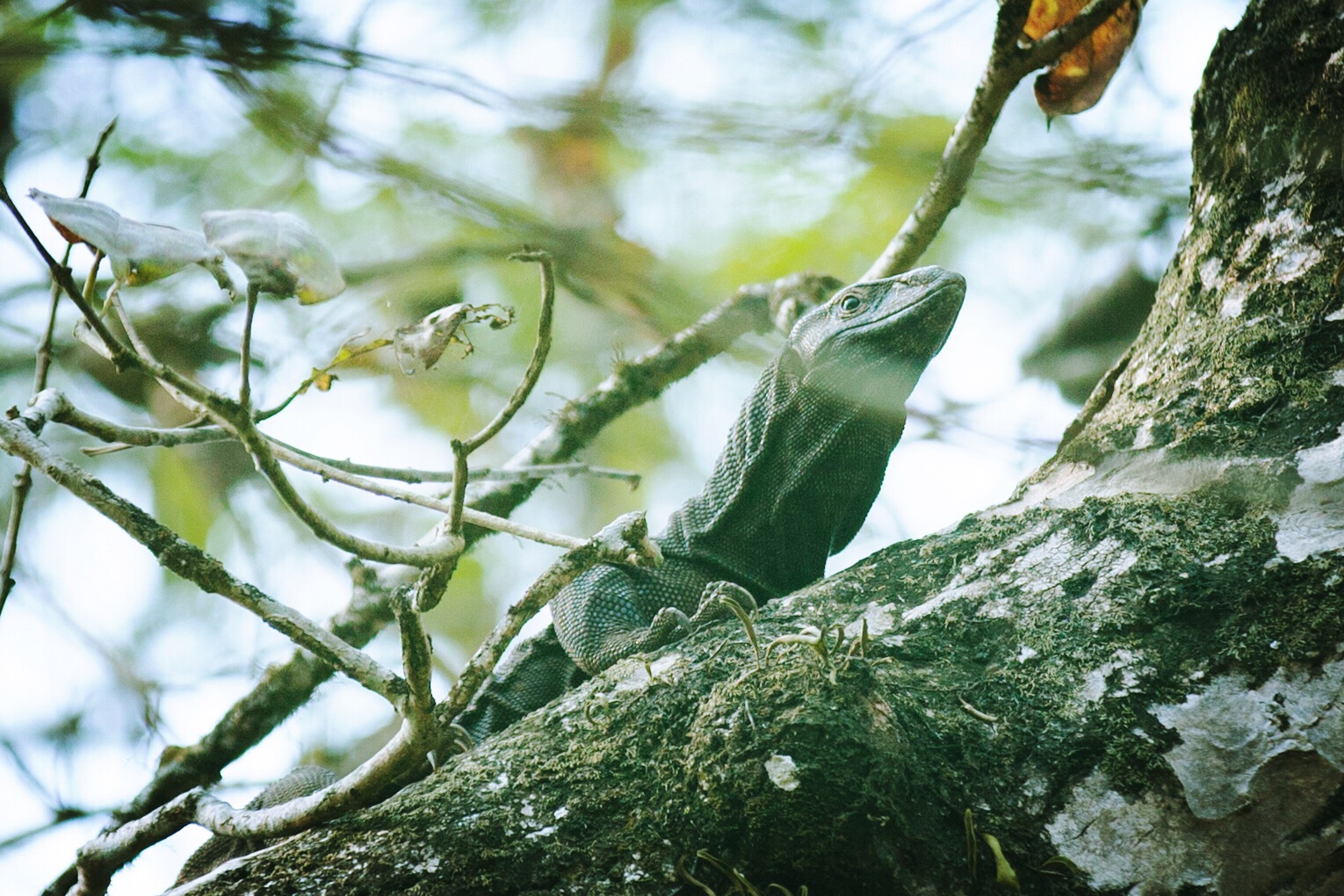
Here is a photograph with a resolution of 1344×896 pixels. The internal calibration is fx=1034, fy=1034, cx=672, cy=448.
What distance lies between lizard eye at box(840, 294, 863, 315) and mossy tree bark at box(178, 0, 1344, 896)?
2.04 m

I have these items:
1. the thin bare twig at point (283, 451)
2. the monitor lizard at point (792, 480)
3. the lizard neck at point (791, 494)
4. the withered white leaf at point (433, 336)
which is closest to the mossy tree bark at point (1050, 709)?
the thin bare twig at point (283, 451)

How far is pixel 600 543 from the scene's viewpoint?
118 inches

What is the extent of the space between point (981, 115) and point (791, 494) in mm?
2049

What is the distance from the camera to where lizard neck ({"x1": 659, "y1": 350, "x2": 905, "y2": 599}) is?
17.6ft

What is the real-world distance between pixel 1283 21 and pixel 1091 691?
2.53 m

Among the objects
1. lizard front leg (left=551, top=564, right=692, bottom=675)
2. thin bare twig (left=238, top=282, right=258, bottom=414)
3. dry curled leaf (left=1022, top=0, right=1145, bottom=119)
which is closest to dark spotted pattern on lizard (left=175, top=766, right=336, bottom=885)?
lizard front leg (left=551, top=564, right=692, bottom=675)

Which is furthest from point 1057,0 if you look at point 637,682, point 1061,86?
point 637,682

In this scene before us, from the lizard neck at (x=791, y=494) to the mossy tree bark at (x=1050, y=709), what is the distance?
6.37ft

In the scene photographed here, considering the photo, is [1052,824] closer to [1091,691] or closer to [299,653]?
[1091,691]

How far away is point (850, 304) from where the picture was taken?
536 centimetres

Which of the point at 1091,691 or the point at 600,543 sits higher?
the point at 600,543

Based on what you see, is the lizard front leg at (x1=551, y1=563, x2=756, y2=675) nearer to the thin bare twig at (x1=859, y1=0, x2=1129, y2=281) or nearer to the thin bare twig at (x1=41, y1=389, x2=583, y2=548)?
the thin bare twig at (x1=41, y1=389, x2=583, y2=548)

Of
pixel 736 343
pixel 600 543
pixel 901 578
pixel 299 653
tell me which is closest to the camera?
pixel 600 543

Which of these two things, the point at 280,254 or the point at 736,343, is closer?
the point at 280,254
